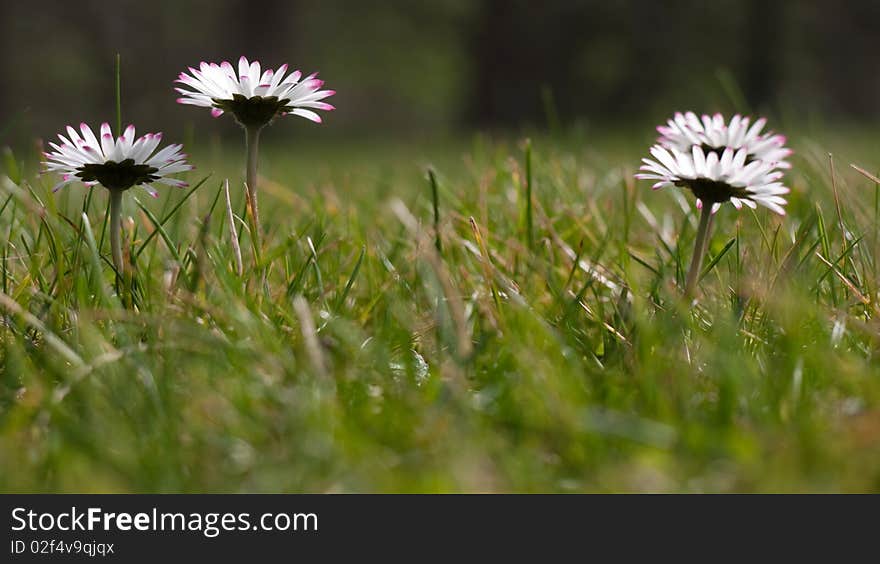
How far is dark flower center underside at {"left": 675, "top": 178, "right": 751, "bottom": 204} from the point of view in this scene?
1486mm

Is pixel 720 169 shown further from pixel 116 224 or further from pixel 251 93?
pixel 116 224

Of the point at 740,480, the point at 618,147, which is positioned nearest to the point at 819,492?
the point at 740,480

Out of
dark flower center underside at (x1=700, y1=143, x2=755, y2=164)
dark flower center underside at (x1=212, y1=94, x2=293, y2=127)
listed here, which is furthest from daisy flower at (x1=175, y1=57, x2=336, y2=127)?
dark flower center underside at (x1=700, y1=143, x2=755, y2=164)

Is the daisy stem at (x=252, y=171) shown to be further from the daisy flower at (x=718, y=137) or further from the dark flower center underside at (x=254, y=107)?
the daisy flower at (x=718, y=137)

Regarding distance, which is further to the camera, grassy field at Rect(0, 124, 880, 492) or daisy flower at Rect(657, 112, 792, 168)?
daisy flower at Rect(657, 112, 792, 168)

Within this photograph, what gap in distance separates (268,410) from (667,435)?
544 millimetres

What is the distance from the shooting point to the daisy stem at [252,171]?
5.34 ft

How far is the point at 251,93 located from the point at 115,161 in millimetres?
268

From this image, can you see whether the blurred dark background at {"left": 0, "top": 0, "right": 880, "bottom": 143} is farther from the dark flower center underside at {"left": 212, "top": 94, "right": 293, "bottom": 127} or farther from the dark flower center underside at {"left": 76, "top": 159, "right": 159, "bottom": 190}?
the dark flower center underside at {"left": 76, "top": 159, "right": 159, "bottom": 190}

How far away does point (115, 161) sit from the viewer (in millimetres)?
1540

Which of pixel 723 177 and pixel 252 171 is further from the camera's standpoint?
pixel 252 171

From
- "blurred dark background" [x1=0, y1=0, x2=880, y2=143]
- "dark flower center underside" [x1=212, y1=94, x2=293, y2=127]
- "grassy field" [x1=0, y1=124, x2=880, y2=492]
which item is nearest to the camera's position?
"grassy field" [x1=0, y1=124, x2=880, y2=492]

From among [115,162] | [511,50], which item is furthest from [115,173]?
[511,50]
